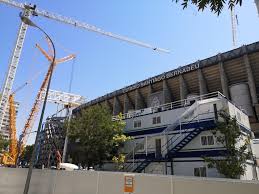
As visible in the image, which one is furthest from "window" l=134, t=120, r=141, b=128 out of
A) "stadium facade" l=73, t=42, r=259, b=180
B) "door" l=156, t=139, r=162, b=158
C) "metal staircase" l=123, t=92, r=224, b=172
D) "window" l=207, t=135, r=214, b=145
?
"window" l=207, t=135, r=214, b=145

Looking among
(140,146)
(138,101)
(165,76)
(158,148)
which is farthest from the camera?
(138,101)

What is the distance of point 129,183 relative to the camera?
41.7ft

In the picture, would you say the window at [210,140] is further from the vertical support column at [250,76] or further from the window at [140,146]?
the vertical support column at [250,76]

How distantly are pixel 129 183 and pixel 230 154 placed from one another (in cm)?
1475

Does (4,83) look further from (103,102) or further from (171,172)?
(171,172)

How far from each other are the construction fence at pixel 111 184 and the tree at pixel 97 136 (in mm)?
18152

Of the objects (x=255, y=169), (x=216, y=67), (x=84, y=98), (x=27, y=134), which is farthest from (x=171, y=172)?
(x=84, y=98)

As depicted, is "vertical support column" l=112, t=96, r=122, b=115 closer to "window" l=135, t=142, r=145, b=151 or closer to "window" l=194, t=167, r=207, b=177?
"window" l=135, t=142, r=145, b=151

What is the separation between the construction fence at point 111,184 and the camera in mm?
9422

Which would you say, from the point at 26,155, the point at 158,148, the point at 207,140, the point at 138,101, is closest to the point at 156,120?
the point at 158,148

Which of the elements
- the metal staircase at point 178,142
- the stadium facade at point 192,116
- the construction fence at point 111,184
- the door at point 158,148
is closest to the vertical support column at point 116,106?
the stadium facade at point 192,116

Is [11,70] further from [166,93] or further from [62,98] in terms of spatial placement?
[166,93]

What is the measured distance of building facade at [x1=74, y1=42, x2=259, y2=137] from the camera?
45062mm

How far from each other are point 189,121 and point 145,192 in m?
20.2
